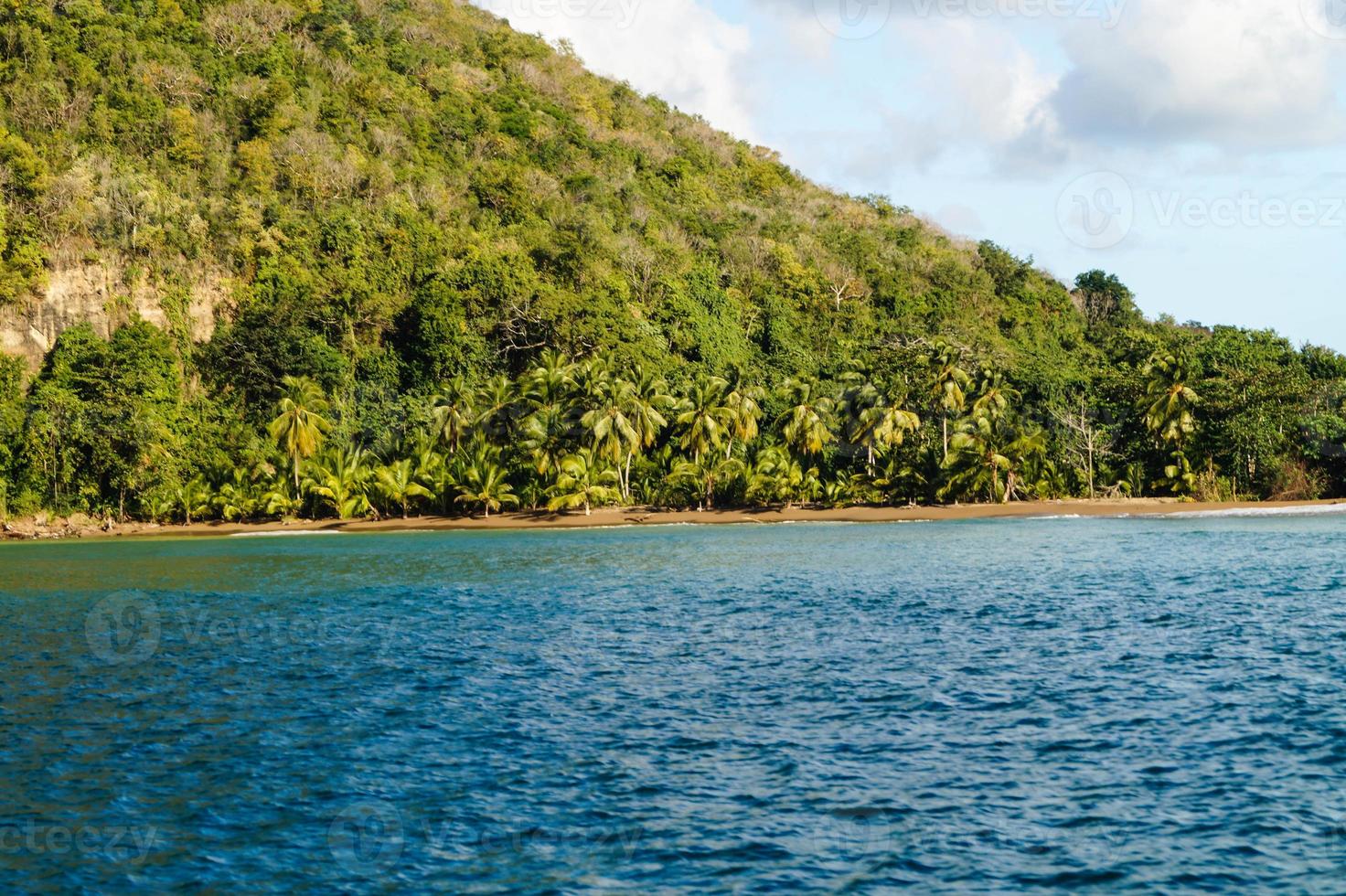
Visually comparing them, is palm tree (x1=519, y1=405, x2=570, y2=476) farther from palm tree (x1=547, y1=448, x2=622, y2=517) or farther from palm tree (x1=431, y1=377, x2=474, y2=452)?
palm tree (x1=431, y1=377, x2=474, y2=452)

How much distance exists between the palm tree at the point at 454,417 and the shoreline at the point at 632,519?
17.5ft

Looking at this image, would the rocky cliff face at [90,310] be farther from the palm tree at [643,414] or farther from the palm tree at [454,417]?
the palm tree at [643,414]

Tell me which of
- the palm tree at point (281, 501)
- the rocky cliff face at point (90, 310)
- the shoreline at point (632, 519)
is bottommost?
the shoreline at point (632, 519)

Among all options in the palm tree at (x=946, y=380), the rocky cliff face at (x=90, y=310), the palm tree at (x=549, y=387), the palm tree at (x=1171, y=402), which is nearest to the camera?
the palm tree at (x=1171, y=402)

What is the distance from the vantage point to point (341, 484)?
6594 centimetres

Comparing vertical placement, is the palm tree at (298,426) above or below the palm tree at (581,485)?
above

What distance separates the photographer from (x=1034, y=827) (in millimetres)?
13172

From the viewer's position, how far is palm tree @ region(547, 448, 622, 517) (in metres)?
65.3

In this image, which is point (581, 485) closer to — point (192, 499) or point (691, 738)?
point (192, 499)

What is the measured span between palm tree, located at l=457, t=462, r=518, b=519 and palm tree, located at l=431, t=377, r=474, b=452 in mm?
3391

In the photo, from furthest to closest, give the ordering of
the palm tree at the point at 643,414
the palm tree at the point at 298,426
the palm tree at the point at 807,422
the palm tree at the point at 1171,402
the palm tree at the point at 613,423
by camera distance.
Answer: the palm tree at the point at 807,422
the palm tree at the point at 643,414
the palm tree at the point at 1171,402
the palm tree at the point at 298,426
the palm tree at the point at 613,423

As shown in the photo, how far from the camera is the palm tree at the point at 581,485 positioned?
65.3 metres

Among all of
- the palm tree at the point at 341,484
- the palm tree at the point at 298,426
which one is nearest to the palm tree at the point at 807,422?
the palm tree at the point at 341,484

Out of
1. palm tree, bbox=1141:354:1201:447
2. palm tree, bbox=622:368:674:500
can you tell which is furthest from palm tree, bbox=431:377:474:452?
palm tree, bbox=1141:354:1201:447
